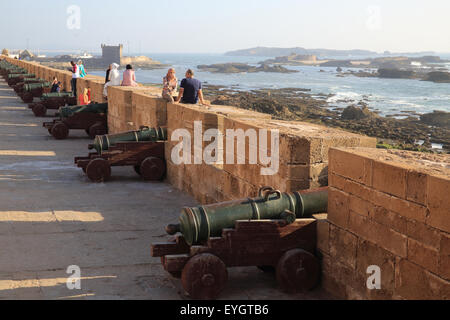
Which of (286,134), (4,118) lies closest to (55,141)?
(4,118)

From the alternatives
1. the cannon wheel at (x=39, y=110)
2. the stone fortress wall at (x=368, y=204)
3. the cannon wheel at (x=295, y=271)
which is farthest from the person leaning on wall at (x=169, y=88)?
the cannon wheel at (x=39, y=110)

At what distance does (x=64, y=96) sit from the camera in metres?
18.0

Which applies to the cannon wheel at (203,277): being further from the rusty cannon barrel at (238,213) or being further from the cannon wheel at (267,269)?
the cannon wheel at (267,269)

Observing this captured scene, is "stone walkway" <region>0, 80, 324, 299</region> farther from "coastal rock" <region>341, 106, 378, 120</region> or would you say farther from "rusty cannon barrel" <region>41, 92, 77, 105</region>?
"coastal rock" <region>341, 106, 378, 120</region>

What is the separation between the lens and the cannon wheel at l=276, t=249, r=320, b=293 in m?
4.52

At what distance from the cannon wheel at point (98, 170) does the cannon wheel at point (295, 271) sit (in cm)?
474

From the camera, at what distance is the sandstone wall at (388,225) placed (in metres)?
3.48

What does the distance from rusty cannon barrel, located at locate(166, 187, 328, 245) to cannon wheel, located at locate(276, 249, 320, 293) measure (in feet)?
0.84

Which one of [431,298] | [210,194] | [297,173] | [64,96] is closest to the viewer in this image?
[431,298]

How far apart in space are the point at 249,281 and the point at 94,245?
1.66 meters

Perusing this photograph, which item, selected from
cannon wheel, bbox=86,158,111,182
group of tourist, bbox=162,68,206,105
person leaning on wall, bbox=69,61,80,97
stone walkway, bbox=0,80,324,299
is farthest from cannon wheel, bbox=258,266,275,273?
person leaning on wall, bbox=69,61,80,97

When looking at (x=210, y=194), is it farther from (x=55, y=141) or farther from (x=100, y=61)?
(x=100, y=61)

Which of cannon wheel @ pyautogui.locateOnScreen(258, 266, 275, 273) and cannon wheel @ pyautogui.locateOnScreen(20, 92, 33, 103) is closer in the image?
cannon wheel @ pyautogui.locateOnScreen(258, 266, 275, 273)

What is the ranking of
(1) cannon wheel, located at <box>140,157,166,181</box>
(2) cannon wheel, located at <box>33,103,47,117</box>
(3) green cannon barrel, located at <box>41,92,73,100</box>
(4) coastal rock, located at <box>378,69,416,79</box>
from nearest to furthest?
(1) cannon wheel, located at <box>140,157,166,181</box>
(2) cannon wheel, located at <box>33,103,47,117</box>
(3) green cannon barrel, located at <box>41,92,73,100</box>
(4) coastal rock, located at <box>378,69,416,79</box>
